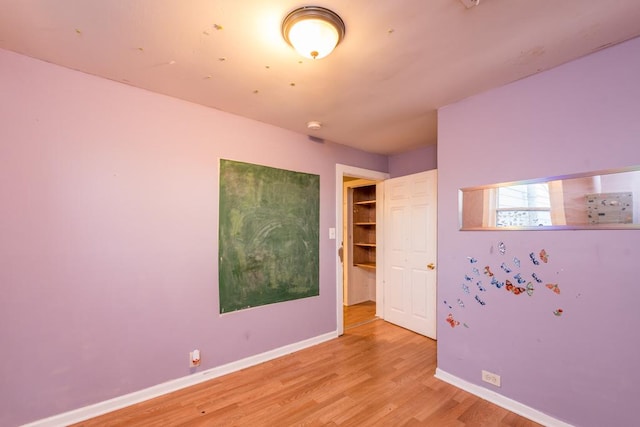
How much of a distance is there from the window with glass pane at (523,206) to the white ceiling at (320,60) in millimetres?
850

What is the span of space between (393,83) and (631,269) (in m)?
1.92

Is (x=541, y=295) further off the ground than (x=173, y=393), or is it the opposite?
(x=541, y=295)

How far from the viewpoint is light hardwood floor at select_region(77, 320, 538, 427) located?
1.98 metres

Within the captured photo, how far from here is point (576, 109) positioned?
186cm

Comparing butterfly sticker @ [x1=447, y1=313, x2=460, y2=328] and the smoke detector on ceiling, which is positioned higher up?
the smoke detector on ceiling

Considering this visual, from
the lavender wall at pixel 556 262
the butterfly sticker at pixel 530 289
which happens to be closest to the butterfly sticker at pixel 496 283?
the lavender wall at pixel 556 262

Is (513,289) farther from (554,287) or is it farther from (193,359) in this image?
(193,359)

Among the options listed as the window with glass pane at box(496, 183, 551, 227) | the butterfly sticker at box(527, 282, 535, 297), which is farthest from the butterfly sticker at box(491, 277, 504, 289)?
the window with glass pane at box(496, 183, 551, 227)

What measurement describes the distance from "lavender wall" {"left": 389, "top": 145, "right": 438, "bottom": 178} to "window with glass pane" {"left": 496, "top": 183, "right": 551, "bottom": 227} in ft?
5.26

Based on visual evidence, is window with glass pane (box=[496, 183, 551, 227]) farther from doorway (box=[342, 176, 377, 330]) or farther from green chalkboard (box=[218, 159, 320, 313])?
doorway (box=[342, 176, 377, 330])

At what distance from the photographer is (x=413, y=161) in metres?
3.96

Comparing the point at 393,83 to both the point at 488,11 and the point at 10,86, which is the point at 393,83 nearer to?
the point at 488,11

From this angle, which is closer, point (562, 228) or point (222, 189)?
point (562, 228)

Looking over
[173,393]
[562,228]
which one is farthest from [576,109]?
[173,393]
